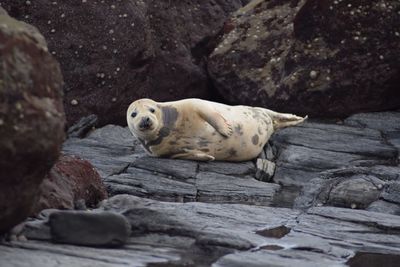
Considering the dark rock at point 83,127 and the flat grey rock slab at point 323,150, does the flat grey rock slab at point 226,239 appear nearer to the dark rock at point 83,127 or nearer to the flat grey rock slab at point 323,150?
the flat grey rock slab at point 323,150

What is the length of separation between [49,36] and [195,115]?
3126mm

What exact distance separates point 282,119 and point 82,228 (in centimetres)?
585

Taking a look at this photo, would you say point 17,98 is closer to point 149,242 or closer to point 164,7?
point 149,242

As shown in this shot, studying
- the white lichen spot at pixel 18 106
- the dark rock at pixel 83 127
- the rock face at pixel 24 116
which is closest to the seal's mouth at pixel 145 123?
the dark rock at pixel 83 127

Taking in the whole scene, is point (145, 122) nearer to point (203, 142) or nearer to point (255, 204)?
point (203, 142)

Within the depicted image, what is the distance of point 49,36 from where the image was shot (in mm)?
12453

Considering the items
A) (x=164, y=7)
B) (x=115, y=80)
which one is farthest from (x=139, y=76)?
(x=164, y=7)

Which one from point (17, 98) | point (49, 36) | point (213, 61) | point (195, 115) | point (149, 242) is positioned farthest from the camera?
point (213, 61)

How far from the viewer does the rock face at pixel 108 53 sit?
40.9 feet

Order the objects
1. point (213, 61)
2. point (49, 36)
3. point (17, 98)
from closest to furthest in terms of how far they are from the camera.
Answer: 1. point (17, 98)
2. point (49, 36)
3. point (213, 61)

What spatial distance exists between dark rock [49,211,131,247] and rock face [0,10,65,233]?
0.31 m

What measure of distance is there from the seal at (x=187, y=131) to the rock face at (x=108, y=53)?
238 cm

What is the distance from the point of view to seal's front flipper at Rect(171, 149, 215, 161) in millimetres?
10094

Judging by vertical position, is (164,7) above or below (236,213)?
above
